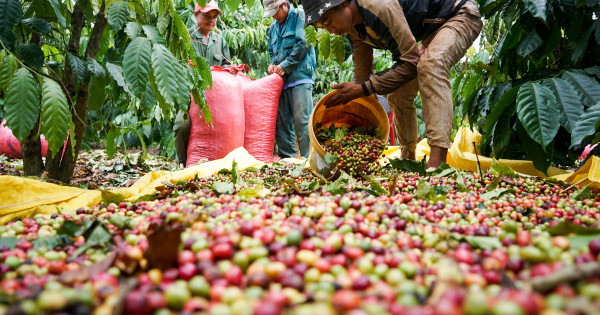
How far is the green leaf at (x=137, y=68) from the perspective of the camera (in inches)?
55.8

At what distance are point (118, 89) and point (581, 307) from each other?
1.93 metres

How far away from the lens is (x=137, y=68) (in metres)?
1.43

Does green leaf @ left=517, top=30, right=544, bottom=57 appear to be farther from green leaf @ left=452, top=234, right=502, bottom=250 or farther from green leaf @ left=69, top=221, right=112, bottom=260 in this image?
green leaf @ left=69, top=221, right=112, bottom=260

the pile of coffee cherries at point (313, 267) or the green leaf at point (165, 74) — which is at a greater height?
the green leaf at point (165, 74)

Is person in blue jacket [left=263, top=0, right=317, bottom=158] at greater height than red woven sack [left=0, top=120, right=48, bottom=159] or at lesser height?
greater

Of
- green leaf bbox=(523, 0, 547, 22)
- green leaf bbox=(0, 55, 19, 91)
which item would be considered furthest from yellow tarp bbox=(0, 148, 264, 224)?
green leaf bbox=(523, 0, 547, 22)

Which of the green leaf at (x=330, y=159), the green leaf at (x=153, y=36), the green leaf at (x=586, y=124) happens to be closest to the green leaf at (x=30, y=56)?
the green leaf at (x=153, y=36)

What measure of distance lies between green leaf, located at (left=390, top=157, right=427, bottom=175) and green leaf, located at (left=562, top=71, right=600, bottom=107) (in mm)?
893

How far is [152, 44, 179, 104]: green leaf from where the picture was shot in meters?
1.45

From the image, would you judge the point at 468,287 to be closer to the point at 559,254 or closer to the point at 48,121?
the point at 559,254

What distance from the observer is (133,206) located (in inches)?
57.4

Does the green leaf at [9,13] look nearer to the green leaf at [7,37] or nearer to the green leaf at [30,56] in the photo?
the green leaf at [7,37]

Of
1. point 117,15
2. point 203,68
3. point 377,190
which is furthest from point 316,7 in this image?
point 377,190

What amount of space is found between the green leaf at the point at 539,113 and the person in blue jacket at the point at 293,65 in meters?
2.78
